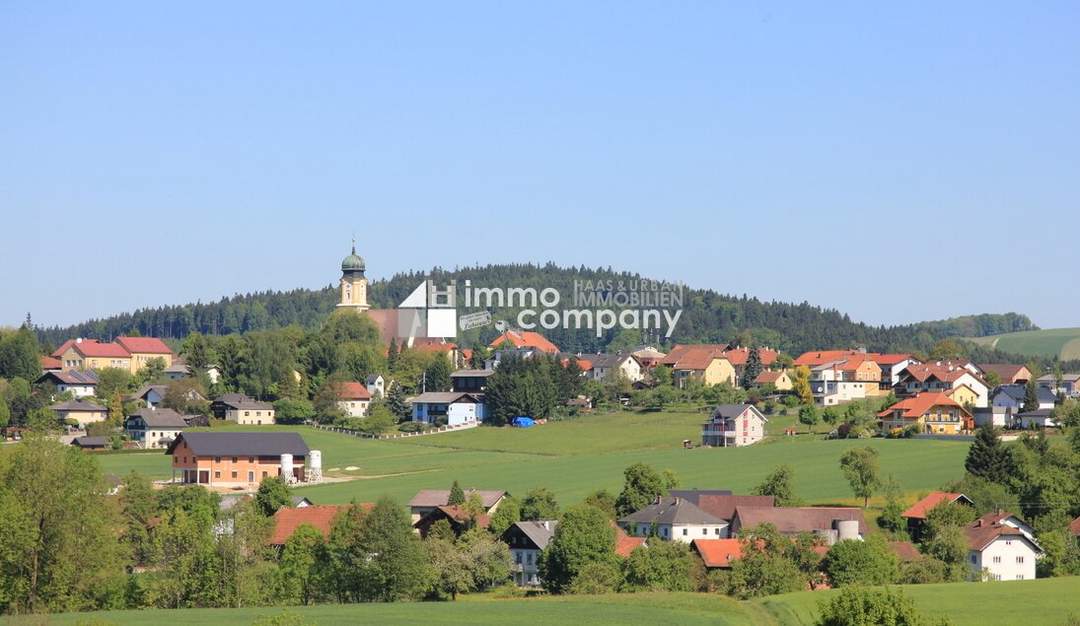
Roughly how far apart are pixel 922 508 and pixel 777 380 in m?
56.0

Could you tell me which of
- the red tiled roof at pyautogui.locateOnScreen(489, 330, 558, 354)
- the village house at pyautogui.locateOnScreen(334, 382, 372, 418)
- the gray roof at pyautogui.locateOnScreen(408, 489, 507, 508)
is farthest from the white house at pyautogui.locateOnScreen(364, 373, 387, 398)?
the gray roof at pyautogui.locateOnScreen(408, 489, 507, 508)

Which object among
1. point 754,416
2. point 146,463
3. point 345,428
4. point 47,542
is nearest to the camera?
point 47,542

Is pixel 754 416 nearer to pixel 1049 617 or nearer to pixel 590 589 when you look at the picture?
pixel 590 589

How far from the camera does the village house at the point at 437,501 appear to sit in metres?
70.1

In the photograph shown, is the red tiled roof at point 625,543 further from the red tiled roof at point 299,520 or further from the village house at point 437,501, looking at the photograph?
the red tiled roof at point 299,520

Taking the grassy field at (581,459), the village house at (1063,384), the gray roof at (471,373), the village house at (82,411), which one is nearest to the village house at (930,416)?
the grassy field at (581,459)

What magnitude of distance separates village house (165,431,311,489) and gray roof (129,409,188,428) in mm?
16164

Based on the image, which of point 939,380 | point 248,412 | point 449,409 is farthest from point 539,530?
point 449,409

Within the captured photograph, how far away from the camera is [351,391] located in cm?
12456

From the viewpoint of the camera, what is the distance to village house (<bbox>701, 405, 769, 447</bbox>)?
98.9 metres

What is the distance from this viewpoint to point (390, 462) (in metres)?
94.7

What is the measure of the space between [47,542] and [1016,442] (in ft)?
150

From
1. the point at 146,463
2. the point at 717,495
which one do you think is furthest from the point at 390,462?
the point at 717,495

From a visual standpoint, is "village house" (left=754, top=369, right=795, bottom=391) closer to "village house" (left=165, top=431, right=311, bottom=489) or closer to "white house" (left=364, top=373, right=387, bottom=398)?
"white house" (left=364, top=373, right=387, bottom=398)
